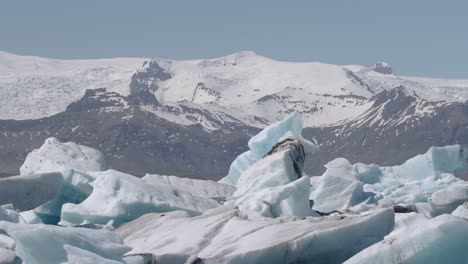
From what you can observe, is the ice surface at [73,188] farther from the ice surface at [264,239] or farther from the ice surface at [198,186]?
the ice surface at [264,239]

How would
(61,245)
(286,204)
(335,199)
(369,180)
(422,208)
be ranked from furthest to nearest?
1. (369,180)
2. (335,199)
3. (422,208)
4. (286,204)
5. (61,245)

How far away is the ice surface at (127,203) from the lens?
16.0 metres

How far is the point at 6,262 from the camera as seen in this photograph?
1052cm

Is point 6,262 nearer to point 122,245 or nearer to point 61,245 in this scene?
point 61,245

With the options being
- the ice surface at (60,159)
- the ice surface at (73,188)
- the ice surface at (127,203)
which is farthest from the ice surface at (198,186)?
the ice surface at (127,203)

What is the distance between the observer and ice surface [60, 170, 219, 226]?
1602 cm

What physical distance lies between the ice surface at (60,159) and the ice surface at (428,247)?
10.7m

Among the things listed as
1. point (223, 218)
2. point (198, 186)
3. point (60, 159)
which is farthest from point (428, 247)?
point (60, 159)

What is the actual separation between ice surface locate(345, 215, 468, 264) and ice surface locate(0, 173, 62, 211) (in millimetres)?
7695

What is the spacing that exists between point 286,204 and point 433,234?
4.78m

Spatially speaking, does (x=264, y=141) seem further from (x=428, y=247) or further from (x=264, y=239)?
(x=428, y=247)

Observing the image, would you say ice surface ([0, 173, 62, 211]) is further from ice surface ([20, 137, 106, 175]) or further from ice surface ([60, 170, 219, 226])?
ice surface ([20, 137, 106, 175])

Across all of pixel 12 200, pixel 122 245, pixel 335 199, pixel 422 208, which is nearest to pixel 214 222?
pixel 122 245

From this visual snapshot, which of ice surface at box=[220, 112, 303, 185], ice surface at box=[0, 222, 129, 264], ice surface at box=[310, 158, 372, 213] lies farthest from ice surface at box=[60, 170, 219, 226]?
ice surface at box=[220, 112, 303, 185]
